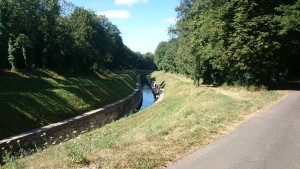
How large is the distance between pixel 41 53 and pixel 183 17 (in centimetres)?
2851

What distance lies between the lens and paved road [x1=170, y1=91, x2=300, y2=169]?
10.1 metres

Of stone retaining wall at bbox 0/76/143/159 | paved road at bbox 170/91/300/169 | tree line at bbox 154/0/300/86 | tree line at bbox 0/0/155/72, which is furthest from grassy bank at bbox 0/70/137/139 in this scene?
paved road at bbox 170/91/300/169

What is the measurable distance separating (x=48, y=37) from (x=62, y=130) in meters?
36.8

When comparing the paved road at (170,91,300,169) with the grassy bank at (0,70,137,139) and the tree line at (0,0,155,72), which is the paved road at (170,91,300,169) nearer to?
the grassy bank at (0,70,137,139)

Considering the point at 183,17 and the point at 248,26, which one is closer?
the point at 248,26

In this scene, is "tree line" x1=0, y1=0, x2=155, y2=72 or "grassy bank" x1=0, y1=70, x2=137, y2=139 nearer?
"grassy bank" x1=0, y1=70, x2=137, y2=139

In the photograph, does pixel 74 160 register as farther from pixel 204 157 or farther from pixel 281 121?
pixel 281 121

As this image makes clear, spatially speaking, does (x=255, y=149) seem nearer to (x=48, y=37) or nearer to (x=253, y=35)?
(x=253, y=35)

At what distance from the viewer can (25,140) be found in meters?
23.4

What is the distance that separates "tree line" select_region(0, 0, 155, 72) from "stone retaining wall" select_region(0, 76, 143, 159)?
17091 mm

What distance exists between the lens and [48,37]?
60.3 m

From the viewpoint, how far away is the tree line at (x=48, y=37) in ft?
152

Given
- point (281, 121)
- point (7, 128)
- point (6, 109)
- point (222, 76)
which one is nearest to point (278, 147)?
point (281, 121)

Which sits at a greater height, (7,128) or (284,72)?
(284,72)
